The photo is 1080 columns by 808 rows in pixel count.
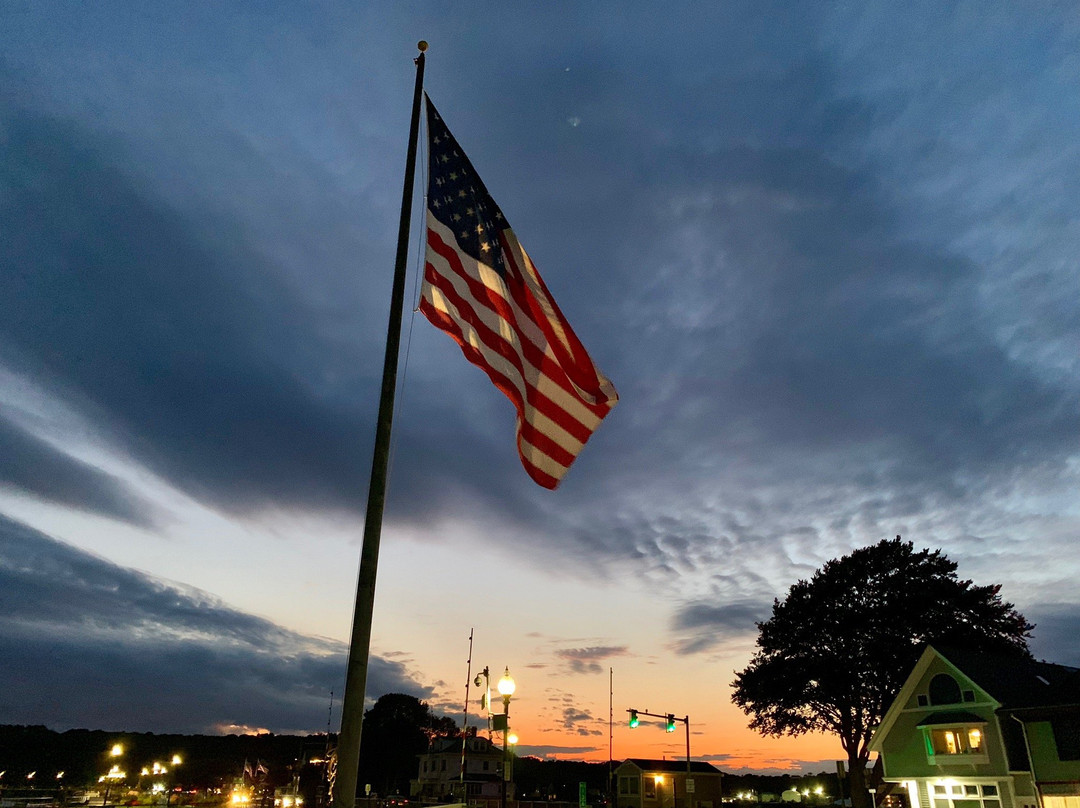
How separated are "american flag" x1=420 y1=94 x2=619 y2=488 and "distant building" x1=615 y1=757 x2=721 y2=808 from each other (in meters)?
74.7

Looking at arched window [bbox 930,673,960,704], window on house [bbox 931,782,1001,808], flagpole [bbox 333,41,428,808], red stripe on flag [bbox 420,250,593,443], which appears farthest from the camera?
arched window [bbox 930,673,960,704]

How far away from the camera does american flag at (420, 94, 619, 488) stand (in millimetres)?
10742

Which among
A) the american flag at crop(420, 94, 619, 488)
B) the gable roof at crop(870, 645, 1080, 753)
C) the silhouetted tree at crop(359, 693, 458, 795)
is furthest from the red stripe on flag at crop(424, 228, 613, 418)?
the silhouetted tree at crop(359, 693, 458, 795)

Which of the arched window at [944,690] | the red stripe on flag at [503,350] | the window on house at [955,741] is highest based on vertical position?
the red stripe on flag at [503,350]

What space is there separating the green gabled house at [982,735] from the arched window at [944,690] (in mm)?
52

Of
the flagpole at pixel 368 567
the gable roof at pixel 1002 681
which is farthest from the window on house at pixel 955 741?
the flagpole at pixel 368 567

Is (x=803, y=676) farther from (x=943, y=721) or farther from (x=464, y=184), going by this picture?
(x=464, y=184)

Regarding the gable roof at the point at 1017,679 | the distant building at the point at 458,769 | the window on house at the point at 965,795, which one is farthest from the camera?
the distant building at the point at 458,769

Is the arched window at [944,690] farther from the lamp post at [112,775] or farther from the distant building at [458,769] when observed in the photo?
the distant building at [458,769]

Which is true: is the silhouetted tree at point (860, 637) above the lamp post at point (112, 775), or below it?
above

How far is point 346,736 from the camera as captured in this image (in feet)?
23.2

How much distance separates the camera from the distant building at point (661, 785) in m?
75.7

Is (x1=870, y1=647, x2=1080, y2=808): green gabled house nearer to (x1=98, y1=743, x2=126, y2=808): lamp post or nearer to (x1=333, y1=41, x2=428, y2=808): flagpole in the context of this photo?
(x1=333, y1=41, x2=428, y2=808): flagpole

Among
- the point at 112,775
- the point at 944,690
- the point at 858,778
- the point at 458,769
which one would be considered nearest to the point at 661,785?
the point at 858,778
